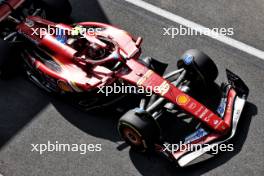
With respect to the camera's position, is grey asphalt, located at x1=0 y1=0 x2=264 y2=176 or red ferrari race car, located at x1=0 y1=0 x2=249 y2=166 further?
grey asphalt, located at x1=0 y1=0 x2=264 y2=176

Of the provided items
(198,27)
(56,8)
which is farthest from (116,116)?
(198,27)

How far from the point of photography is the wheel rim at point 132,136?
6602 mm

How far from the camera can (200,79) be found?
289 inches

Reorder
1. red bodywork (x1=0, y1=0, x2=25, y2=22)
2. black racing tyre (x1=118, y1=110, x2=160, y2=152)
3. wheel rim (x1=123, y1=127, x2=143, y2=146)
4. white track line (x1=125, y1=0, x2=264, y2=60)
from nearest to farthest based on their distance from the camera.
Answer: black racing tyre (x1=118, y1=110, x2=160, y2=152), wheel rim (x1=123, y1=127, x2=143, y2=146), red bodywork (x1=0, y1=0, x2=25, y2=22), white track line (x1=125, y1=0, x2=264, y2=60)

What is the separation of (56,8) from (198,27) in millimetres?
2541

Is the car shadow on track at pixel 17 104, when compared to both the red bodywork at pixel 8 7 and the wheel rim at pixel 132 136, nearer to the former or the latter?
the red bodywork at pixel 8 7

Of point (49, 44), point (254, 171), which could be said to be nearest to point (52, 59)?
point (49, 44)

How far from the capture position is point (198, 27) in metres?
8.84

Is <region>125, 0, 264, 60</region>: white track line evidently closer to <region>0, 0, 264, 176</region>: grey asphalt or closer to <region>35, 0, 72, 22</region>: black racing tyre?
<region>0, 0, 264, 176</region>: grey asphalt

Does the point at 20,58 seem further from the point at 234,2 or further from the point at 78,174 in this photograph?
the point at 234,2

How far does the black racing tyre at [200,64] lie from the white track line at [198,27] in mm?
1303

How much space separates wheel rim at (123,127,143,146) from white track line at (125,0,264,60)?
2791 mm

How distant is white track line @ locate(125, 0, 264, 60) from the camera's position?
8.33 metres

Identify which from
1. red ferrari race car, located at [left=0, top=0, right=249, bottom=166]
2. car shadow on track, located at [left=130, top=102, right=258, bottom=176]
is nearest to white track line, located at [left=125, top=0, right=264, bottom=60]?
red ferrari race car, located at [left=0, top=0, right=249, bottom=166]
